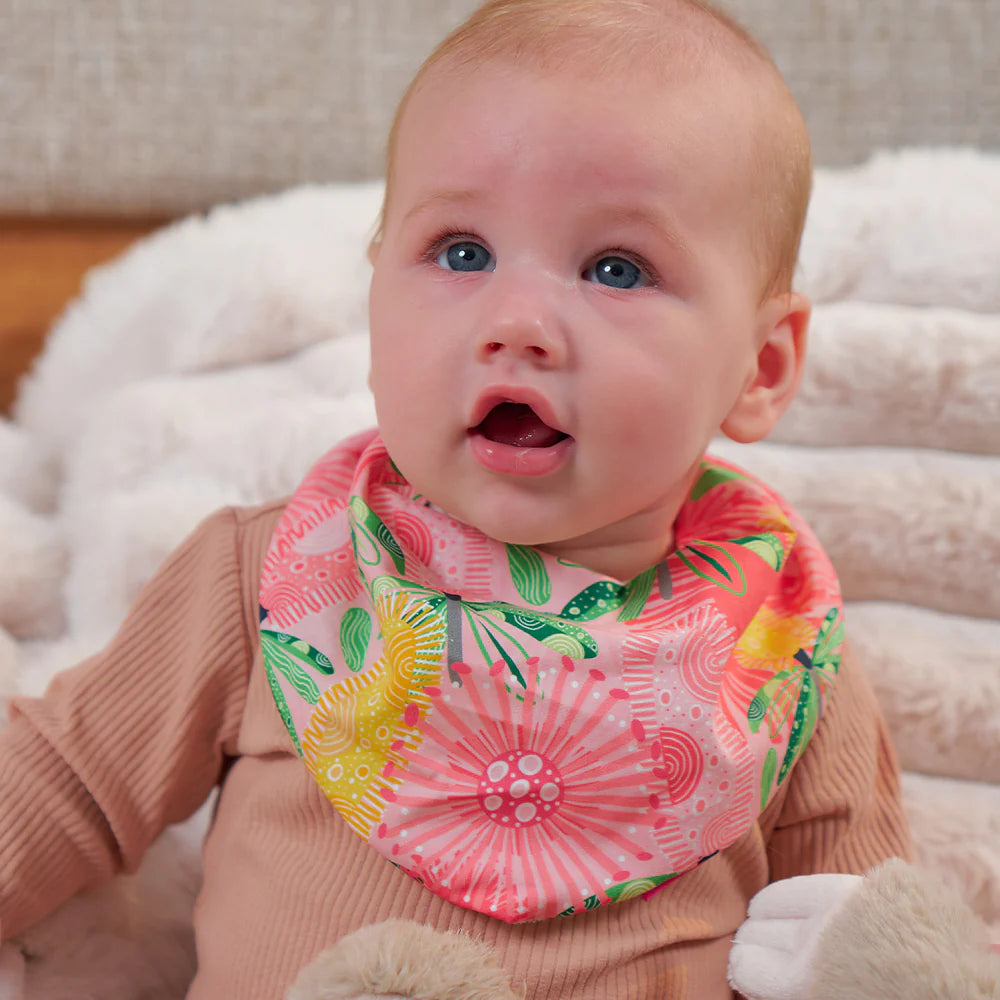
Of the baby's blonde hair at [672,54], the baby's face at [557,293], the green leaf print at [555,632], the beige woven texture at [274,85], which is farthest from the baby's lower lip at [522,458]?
the beige woven texture at [274,85]

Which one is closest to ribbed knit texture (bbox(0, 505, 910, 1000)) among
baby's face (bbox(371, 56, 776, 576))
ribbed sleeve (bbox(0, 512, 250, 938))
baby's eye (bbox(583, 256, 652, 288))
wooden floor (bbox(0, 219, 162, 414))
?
ribbed sleeve (bbox(0, 512, 250, 938))

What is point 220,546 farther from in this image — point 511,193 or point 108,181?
point 108,181

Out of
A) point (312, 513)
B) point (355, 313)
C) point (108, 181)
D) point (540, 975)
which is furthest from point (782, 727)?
point (108, 181)

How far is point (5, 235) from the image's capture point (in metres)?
1.27

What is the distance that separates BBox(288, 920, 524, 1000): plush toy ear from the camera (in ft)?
1.92

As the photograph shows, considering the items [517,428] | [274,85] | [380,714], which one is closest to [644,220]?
[517,428]

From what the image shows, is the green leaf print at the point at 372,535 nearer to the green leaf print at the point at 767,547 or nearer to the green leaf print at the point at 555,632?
the green leaf print at the point at 555,632

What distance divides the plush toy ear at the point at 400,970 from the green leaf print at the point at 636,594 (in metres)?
0.25

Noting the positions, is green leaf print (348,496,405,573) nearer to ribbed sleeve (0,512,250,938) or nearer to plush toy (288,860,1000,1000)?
ribbed sleeve (0,512,250,938)

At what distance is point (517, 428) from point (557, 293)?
0.29ft

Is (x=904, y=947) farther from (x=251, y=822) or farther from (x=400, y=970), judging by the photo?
(x=251, y=822)

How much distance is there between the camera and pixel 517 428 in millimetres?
707

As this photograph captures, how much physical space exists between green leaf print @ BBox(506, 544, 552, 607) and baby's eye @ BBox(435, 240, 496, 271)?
0.19 metres

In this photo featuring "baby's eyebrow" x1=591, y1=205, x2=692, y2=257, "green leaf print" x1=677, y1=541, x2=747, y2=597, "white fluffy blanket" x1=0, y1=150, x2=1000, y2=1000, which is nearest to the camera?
"baby's eyebrow" x1=591, y1=205, x2=692, y2=257
